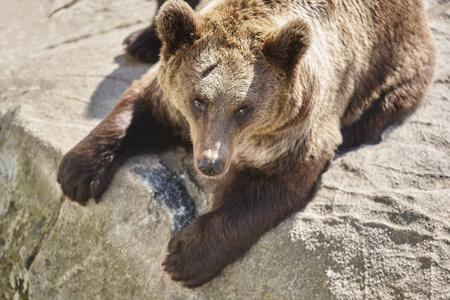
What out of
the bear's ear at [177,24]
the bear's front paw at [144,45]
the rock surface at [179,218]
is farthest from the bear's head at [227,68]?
the bear's front paw at [144,45]

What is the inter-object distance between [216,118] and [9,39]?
15.0 feet

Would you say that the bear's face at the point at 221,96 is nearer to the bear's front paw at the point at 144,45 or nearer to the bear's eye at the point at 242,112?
the bear's eye at the point at 242,112

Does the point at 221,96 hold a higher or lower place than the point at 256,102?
higher

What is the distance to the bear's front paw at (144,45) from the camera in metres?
6.18

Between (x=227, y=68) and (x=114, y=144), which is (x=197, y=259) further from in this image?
(x=227, y=68)

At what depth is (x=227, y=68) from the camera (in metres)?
3.45

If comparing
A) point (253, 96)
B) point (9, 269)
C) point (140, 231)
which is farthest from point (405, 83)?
point (9, 269)

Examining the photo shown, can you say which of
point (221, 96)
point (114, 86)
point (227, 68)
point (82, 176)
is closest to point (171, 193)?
point (82, 176)

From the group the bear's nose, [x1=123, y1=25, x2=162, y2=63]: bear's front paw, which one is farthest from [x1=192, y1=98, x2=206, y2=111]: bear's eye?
[x1=123, y1=25, x2=162, y2=63]: bear's front paw

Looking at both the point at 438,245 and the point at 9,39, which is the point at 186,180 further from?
the point at 9,39

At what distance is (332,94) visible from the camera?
4.33 metres

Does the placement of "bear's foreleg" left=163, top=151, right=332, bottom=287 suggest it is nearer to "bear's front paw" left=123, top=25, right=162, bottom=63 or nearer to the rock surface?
the rock surface

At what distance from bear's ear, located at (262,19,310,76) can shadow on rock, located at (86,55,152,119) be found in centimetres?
235

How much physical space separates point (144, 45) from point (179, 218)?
2735 mm
